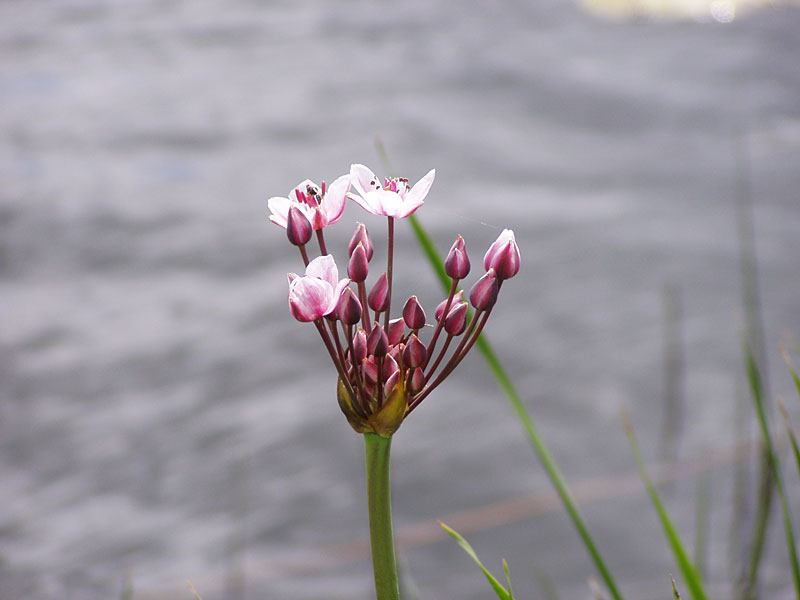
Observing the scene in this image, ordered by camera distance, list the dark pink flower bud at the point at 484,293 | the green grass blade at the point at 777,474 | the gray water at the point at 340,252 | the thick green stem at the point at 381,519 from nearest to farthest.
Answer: the thick green stem at the point at 381,519 < the dark pink flower bud at the point at 484,293 < the green grass blade at the point at 777,474 < the gray water at the point at 340,252

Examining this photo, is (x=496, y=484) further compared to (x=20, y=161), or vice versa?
(x=20, y=161)

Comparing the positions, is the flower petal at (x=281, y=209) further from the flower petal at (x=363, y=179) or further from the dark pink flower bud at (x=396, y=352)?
the dark pink flower bud at (x=396, y=352)

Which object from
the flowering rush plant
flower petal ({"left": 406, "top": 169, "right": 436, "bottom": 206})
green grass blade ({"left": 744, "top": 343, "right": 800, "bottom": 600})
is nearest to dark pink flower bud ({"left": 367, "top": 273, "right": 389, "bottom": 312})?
the flowering rush plant

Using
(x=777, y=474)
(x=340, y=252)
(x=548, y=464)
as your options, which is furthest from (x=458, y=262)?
(x=340, y=252)

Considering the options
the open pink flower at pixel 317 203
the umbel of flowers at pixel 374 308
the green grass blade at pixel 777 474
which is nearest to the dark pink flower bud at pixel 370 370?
the umbel of flowers at pixel 374 308

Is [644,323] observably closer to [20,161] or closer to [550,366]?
[550,366]

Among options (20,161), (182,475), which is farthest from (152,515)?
(20,161)

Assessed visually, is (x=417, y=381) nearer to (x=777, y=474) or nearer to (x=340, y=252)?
(x=777, y=474)

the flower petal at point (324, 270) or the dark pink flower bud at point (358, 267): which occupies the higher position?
the dark pink flower bud at point (358, 267)
